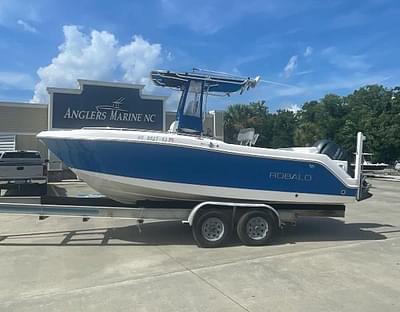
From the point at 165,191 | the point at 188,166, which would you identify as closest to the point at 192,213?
the point at 165,191

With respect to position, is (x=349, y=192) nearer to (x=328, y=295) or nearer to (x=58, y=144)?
(x=328, y=295)

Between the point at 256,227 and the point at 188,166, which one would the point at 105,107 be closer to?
the point at 188,166

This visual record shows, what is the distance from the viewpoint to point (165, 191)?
8.70 m

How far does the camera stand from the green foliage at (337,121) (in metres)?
48.0

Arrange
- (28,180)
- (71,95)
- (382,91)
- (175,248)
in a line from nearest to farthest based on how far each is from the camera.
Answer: (175,248)
(28,180)
(71,95)
(382,91)

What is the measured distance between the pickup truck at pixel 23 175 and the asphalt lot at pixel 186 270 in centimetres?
690

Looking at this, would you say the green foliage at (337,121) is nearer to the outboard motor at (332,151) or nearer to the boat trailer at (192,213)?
the outboard motor at (332,151)

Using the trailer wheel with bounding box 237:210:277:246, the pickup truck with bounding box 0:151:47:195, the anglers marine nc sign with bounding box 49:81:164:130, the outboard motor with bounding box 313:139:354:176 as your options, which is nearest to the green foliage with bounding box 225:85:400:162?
the anglers marine nc sign with bounding box 49:81:164:130

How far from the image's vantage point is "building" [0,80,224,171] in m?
28.4

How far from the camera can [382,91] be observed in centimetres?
6562

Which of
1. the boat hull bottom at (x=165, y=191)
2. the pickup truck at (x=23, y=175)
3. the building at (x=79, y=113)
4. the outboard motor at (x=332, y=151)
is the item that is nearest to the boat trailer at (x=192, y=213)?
the boat hull bottom at (x=165, y=191)

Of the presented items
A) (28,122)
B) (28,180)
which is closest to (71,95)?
(28,122)

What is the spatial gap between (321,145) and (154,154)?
3692mm

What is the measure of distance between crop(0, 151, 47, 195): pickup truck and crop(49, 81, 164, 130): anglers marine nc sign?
1113 cm
